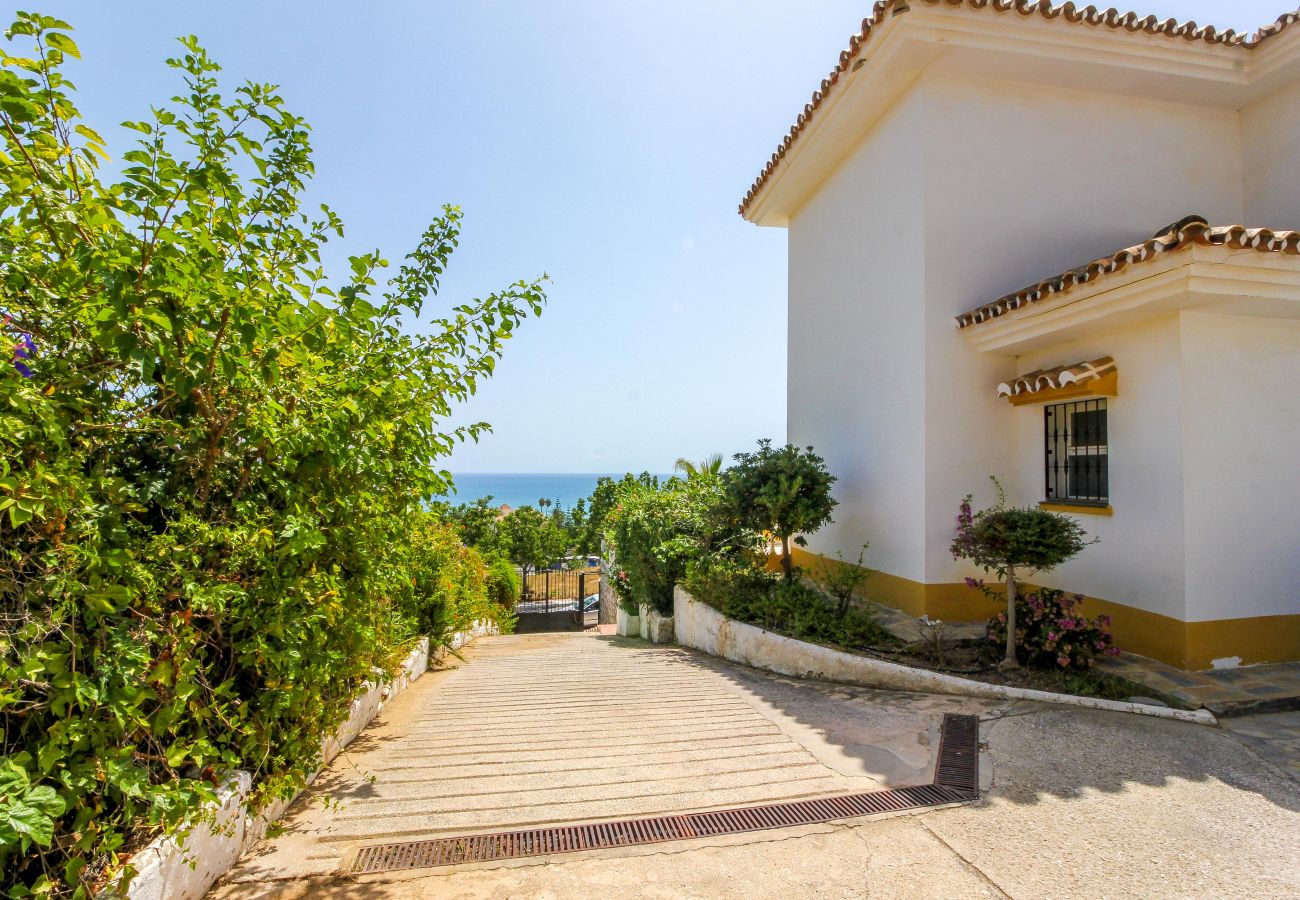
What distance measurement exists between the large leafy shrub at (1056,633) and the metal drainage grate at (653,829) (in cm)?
242

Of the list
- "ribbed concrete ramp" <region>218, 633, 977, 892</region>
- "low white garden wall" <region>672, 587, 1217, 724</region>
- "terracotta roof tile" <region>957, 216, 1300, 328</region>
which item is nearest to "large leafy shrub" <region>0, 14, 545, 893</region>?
"ribbed concrete ramp" <region>218, 633, 977, 892</region>

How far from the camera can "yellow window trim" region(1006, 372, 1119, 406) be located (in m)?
6.36

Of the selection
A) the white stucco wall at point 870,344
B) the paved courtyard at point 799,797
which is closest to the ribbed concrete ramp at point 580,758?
the paved courtyard at point 799,797

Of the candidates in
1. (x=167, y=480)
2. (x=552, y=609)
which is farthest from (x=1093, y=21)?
(x=552, y=609)

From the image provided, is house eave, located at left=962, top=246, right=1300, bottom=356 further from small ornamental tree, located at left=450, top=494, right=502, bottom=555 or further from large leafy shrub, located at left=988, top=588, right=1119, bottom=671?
small ornamental tree, located at left=450, top=494, right=502, bottom=555

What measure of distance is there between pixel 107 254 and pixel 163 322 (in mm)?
353

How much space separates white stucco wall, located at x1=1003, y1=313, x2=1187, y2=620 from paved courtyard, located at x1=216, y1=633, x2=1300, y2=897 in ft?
5.99

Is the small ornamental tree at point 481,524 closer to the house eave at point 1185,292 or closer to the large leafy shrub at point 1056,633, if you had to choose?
the large leafy shrub at point 1056,633

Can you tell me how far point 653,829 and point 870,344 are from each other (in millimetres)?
7214

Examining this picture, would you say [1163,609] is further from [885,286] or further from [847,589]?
[885,286]

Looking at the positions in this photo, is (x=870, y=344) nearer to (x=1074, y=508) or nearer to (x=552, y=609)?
(x=1074, y=508)

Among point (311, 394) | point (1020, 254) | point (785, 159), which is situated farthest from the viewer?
point (785, 159)

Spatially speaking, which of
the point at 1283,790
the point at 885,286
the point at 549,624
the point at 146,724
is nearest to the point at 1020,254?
the point at 885,286

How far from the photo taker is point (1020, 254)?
789cm
